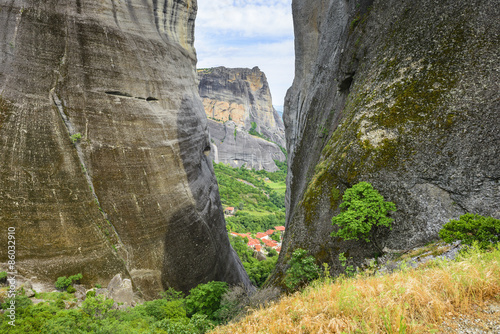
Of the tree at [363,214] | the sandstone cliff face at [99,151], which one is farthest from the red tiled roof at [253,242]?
A: the tree at [363,214]

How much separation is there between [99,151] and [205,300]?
8.37 metres

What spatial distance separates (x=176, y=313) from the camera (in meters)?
9.41

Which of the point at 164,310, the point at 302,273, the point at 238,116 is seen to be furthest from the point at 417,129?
the point at 238,116

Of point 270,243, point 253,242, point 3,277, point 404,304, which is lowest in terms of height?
point 270,243

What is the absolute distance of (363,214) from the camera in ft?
20.8

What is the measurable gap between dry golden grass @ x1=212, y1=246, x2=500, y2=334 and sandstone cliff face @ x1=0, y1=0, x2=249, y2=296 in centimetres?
952

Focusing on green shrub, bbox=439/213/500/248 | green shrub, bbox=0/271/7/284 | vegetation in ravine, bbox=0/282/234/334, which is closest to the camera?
green shrub, bbox=439/213/500/248

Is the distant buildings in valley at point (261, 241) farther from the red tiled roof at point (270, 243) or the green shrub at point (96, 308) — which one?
the green shrub at point (96, 308)

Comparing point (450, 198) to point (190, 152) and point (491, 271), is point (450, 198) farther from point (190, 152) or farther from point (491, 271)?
point (190, 152)

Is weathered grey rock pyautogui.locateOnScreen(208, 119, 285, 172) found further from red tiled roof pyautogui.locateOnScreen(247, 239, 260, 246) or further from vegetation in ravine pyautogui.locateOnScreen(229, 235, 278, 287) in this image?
vegetation in ravine pyautogui.locateOnScreen(229, 235, 278, 287)

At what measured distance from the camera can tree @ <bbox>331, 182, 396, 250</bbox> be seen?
6273mm

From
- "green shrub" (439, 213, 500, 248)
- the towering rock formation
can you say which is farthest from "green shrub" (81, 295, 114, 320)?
the towering rock formation

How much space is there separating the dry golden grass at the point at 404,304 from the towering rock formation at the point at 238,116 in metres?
69.8

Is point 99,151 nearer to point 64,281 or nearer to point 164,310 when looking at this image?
point 64,281
